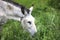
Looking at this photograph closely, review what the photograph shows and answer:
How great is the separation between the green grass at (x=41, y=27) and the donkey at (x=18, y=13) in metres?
0.38

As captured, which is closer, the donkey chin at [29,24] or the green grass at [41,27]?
the donkey chin at [29,24]

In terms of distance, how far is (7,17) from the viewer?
4.89 m

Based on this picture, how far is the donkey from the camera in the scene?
4.75 meters

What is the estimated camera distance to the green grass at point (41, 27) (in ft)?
17.7

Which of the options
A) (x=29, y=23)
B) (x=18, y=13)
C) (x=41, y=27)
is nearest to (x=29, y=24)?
(x=29, y=23)

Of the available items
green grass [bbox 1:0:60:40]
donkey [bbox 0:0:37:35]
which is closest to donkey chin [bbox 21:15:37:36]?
donkey [bbox 0:0:37:35]

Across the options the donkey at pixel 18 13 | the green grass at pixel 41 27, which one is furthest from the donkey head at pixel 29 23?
the green grass at pixel 41 27

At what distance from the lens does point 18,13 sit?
4.78 meters

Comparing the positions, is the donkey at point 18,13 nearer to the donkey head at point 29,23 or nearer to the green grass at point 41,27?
the donkey head at point 29,23

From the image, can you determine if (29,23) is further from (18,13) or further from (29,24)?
(18,13)

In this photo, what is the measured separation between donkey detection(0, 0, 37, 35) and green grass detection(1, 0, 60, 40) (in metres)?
0.38

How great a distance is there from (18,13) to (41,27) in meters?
1.23

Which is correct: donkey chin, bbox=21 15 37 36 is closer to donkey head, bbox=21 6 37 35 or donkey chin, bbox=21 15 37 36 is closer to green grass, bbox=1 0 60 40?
donkey head, bbox=21 6 37 35

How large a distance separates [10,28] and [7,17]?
84 cm
